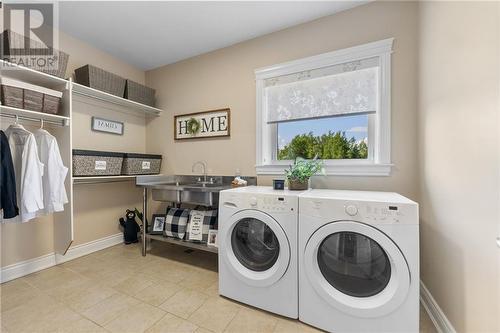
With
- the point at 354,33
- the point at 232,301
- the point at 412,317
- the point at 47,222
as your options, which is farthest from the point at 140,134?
the point at 412,317

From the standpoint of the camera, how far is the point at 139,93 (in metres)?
2.68

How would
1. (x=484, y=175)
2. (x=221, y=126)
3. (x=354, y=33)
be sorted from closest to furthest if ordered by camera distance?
(x=484, y=175) → (x=354, y=33) → (x=221, y=126)

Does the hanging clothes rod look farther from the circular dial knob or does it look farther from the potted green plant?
the circular dial knob

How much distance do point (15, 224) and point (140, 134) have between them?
1.57m

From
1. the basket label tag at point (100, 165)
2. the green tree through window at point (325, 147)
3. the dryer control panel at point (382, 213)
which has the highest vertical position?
the green tree through window at point (325, 147)

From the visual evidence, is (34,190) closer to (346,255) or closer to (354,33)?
(346,255)

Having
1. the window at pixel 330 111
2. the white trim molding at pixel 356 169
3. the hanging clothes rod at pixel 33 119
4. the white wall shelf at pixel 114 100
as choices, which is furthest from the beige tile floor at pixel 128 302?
the white wall shelf at pixel 114 100

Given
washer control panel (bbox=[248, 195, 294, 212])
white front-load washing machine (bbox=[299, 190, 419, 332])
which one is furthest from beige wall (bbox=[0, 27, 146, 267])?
white front-load washing machine (bbox=[299, 190, 419, 332])

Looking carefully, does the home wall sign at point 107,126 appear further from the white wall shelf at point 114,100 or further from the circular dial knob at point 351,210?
the circular dial knob at point 351,210

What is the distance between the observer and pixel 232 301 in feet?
5.36

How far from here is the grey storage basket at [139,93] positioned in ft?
8.40

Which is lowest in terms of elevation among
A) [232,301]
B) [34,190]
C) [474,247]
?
[232,301]

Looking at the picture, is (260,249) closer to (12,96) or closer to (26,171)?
(26,171)

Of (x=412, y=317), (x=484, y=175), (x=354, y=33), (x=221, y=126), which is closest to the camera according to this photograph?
(x=484, y=175)
